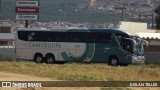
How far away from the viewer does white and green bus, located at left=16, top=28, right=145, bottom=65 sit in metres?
38.2

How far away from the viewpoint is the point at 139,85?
17.4 meters

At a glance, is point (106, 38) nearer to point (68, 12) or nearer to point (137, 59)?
point (137, 59)

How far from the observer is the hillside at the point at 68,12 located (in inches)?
4094

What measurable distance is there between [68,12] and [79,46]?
67045mm

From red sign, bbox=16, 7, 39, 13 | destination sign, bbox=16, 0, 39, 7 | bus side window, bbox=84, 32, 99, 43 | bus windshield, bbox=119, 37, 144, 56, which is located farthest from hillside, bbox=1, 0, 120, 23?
bus windshield, bbox=119, 37, 144, 56

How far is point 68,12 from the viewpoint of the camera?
106 metres

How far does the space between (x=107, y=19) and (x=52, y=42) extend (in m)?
67.3

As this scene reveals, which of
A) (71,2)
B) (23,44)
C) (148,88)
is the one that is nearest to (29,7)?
(23,44)

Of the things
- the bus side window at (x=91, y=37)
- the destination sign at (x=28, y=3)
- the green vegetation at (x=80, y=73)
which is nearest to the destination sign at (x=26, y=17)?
the destination sign at (x=28, y=3)

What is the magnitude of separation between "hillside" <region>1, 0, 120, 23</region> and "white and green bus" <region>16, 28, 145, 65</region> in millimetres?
60863

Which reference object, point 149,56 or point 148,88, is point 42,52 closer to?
point 149,56

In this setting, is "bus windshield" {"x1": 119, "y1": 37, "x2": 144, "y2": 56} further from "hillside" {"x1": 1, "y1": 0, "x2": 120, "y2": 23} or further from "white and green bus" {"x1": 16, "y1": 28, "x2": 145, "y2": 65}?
"hillside" {"x1": 1, "y1": 0, "x2": 120, "y2": 23}

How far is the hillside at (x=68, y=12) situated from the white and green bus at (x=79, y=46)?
200 feet

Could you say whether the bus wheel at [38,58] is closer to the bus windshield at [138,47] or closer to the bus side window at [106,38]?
the bus side window at [106,38]
